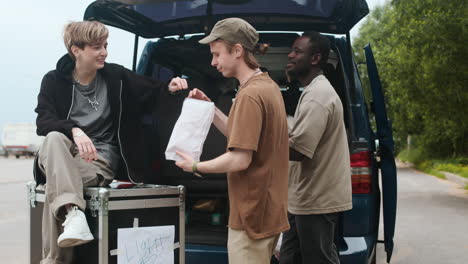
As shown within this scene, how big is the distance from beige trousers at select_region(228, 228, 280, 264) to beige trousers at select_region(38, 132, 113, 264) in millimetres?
849

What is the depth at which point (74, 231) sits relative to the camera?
2701 millimetres

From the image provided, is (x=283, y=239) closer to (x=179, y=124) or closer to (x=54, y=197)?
(x=179, y=124)

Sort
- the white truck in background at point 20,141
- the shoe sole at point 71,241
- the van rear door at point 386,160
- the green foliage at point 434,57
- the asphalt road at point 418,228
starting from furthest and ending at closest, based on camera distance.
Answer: the white truck in background at point 20,141, the green foliage at point 434,57, the asphalt road at point 418,228, the van rear door at point 386,160, the shoe sole at point 71,241

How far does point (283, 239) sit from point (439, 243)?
437 cm

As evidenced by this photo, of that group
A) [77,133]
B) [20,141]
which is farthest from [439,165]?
[20,141]

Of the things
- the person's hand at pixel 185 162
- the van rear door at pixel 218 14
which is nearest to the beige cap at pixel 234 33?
the person's hand at pixel 185 162

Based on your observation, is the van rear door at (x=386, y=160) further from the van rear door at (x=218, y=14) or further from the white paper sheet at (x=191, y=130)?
the white paper sheet at (x=191, y=130)

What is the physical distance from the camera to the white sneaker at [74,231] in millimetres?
2691

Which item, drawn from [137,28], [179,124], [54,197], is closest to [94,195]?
[54,197]

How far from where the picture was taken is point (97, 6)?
3.67 meters

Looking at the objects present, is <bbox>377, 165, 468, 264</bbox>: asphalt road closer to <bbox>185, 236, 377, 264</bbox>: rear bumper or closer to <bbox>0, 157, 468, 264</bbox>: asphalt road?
<bbox>0, 157, 468, 264</bbox>: asphalt road

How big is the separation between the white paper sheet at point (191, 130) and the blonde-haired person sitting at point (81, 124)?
0.58 metres

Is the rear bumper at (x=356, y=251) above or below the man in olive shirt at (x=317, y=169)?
below

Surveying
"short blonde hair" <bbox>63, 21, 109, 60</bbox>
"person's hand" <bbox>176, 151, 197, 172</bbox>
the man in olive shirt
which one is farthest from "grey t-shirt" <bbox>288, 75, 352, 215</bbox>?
"short blonde hair" <bbox>63, 21, 109, 60</bbox>
